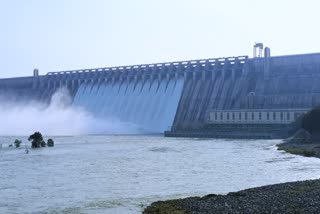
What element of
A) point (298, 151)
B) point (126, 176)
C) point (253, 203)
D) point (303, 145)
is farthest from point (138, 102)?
point (253, 203)

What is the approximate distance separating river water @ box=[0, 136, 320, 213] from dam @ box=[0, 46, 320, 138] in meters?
20.2

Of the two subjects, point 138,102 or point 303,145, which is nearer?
point 303,145

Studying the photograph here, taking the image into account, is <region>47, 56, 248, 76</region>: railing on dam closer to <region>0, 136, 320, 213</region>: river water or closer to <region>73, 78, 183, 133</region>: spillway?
<region>73, 78, 183, 133</region>: spillway

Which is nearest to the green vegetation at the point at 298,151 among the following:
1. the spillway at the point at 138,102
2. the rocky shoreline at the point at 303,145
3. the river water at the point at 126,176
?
the rocky shoreline at the point at 303,145

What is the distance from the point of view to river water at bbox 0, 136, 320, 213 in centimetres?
1673

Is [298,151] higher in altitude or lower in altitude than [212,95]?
lower

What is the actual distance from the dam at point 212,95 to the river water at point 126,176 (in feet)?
66.3

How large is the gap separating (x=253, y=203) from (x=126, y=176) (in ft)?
28.3

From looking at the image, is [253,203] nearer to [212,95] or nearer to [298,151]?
[298,151]

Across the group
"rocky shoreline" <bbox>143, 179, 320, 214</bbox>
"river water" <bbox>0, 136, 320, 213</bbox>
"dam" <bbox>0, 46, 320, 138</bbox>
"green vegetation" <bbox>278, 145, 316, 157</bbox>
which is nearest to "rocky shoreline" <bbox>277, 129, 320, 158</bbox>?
Result: "green vegetation" <bbox>278, 145, 316, 157</bbox>

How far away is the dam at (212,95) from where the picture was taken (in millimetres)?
52656

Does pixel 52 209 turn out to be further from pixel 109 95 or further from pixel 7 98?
pixel 7 98

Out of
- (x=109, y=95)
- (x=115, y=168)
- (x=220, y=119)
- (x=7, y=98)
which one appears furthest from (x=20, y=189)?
(x=7, y=98)

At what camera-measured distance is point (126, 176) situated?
2238 cm
